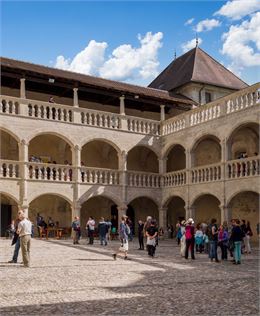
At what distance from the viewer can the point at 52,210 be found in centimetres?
2708

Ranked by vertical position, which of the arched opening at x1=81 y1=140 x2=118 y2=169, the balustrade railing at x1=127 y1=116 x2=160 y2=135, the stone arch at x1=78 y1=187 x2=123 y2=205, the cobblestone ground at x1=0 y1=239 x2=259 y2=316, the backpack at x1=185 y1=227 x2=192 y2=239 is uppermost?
Answer: the balustrade railing at x1=127 y1=116 x2=160 y2=135

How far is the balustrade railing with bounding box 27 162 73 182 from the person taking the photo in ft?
76.7

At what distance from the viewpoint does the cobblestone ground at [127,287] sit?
7406 millimetres

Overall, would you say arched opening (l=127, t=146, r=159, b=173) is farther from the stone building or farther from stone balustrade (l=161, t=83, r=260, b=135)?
stone balustrade (l=161, t=83, r=260, b=135)

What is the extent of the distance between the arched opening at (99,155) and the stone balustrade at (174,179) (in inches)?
136

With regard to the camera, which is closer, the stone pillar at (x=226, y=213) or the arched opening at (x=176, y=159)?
the stone pillar at (x=226, y=213)

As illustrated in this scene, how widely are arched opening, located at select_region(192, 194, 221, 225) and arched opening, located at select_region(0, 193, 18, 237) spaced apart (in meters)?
9.88

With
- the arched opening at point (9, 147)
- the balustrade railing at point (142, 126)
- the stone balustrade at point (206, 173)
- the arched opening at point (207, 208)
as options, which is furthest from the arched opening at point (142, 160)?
the arched opening at point (9, 147)

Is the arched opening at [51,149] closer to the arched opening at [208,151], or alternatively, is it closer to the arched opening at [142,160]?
the arched opening at [142,160]

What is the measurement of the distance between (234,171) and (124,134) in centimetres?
690

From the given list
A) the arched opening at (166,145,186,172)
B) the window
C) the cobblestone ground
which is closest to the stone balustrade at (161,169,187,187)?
the arched opening at (166,145,186,172)

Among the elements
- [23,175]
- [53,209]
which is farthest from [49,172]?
[53,209]

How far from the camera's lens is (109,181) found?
26.0 meters

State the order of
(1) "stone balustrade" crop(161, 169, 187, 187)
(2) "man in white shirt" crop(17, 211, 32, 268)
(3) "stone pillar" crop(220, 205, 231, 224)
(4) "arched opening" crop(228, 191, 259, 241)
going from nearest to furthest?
1. (2) "man in white shirt" crop(17, 211, 32, 268)
2. (3) "stone pillar" crop(220, 205, 231, 224)
3. (4) "arched opening" crop(228, 191, 259, 241)
4. (1) "stone balustrade" crop(161, 169, 187, 187)
